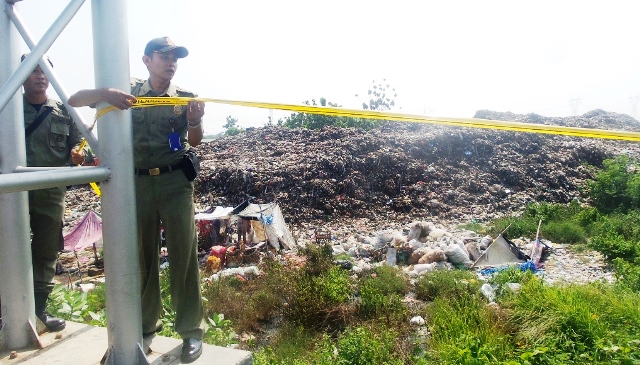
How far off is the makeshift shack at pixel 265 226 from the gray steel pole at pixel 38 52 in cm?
608

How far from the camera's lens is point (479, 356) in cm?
297

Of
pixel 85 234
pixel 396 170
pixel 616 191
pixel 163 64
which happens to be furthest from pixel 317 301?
→ pixel 396 170

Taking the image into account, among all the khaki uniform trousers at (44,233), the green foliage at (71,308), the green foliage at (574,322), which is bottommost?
the green foliage at (574,322)

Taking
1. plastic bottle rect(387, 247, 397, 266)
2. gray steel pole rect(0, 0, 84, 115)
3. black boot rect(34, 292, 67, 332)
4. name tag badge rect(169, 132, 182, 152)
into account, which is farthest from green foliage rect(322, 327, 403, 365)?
plastic bottle rect(387, 247, 397, 266)

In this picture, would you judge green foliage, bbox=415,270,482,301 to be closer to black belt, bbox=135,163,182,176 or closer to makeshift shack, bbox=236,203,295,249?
makeshift shack, bbox=236,203,295,249

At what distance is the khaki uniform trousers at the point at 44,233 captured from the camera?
244 centimetres

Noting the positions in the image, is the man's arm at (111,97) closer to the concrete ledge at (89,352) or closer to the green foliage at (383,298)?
the concrete ledge at (89,352)

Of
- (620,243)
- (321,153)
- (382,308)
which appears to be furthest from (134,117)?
(321,153)

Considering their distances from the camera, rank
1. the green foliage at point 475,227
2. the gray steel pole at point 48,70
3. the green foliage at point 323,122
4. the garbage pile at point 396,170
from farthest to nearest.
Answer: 1. the green foliage at point 323,122
2. the garbage pile at point 396,170
3. the green foliage at point 475,227
4. the gray steel pole at point 48,70

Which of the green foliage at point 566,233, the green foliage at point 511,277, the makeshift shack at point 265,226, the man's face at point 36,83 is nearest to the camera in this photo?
the man's face at point 36,83

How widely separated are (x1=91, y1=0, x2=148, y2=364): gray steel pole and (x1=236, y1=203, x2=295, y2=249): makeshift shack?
5873mm

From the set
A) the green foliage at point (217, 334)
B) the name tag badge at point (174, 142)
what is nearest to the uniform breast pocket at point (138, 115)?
the name tag badge at point (174, 142)

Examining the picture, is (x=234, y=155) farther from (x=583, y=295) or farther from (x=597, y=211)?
(x=583, y=295)

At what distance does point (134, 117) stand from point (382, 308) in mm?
3279
